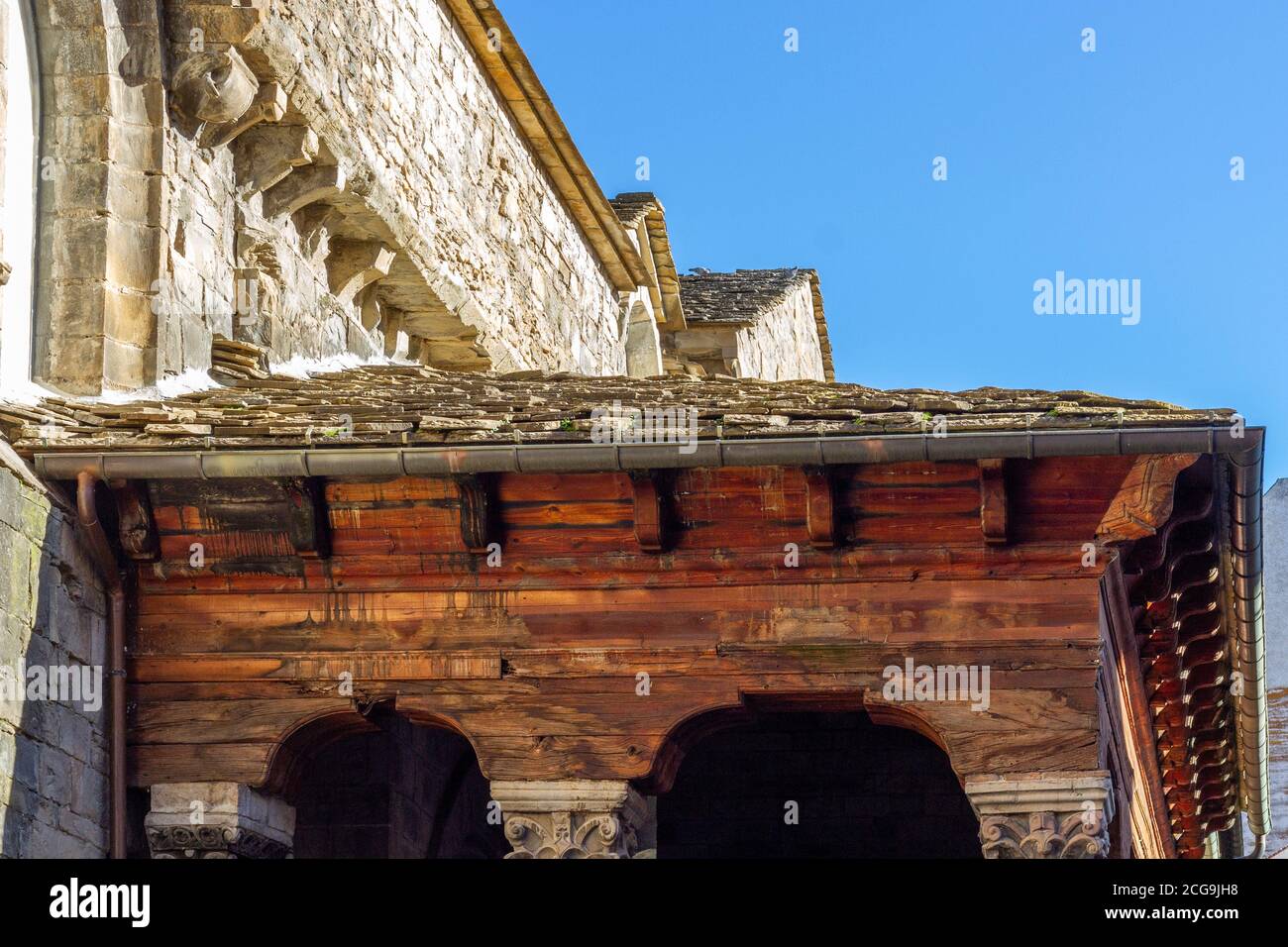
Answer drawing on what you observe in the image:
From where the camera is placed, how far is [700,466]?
7035mm

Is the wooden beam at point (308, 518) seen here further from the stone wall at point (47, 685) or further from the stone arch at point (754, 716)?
the stone arch at point (754, 716)

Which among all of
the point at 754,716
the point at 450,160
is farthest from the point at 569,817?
the point at 450,160

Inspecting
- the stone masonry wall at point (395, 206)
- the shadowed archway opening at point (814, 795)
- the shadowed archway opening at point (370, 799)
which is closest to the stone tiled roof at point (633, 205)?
the stone masonry wall at point (395, 206)

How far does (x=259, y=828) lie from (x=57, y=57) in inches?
132

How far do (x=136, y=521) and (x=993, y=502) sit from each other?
126 inches

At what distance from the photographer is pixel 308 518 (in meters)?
7.37

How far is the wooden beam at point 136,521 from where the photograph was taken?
7.33 metres

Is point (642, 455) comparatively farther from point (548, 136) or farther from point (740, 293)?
point (740, 293)

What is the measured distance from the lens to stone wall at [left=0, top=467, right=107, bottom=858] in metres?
6.59

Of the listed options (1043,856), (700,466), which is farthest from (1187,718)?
(700,466)

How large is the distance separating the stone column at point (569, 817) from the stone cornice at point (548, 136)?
6631mm

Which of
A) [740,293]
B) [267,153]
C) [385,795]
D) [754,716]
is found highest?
[740,293]

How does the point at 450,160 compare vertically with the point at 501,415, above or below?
above

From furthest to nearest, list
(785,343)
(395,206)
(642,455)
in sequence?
(785,343), (395,206), (642,455)
